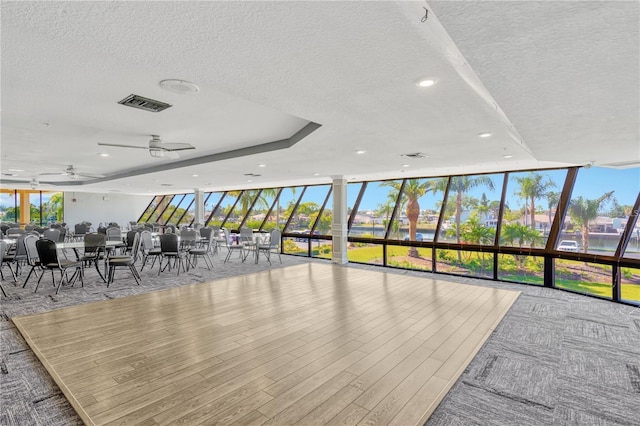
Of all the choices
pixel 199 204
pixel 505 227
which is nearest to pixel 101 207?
pixel 199 204

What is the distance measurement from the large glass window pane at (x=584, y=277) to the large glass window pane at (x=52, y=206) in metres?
20.2

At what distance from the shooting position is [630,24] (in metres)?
1.46

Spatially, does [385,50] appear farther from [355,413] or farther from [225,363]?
[225,363]

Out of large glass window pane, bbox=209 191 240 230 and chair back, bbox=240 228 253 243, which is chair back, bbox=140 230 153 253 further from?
large glass window pane, bbox=209 191 240 230

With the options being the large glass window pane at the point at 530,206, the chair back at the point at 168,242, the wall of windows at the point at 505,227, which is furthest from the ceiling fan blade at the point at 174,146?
the large glass window pane at the point at 530,206

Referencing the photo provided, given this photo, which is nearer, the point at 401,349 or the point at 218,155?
the point at 401,349

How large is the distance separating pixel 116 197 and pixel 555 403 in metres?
20.2

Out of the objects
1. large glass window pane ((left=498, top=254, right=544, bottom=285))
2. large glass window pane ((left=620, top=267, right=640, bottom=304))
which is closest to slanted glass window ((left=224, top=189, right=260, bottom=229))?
large glass window pane ((left=498, top=254, right=544, bottom=285))

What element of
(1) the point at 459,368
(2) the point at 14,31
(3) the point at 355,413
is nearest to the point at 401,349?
(1) the point at 459,368

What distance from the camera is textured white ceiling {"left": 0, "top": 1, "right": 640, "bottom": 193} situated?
1553 mm

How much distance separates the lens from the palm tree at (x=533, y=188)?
22.2 ft

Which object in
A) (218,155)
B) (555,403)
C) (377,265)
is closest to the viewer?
(555,403)

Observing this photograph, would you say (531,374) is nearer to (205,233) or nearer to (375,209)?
(375,209)

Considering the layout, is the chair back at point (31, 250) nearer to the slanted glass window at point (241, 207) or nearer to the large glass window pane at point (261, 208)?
the large glass window pane at point (261, 208)
